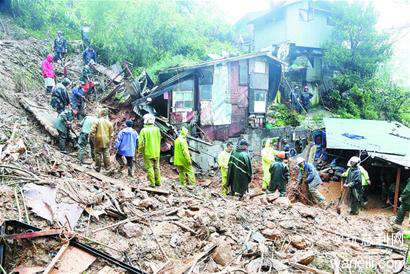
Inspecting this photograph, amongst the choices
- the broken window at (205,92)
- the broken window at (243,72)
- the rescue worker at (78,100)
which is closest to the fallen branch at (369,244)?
the rescue worker at (78,100)

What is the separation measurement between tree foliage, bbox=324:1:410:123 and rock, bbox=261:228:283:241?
18.6m

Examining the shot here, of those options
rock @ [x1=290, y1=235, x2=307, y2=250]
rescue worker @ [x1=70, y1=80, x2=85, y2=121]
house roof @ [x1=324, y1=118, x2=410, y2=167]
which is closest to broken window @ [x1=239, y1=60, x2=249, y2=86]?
house roof @ [x1=324, y1=118, x2=410, y2=167]

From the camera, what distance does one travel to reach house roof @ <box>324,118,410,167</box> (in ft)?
41.8

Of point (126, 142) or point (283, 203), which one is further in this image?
point (126, 142)

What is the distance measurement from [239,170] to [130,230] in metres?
4.13

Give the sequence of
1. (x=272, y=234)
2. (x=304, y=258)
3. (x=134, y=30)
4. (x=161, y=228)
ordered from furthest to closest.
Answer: (x=134, y=30) → (x=272, y=234) → (x=161, y=228) → (x=304, y=258)

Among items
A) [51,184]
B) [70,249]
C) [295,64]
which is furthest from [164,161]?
[295,64]

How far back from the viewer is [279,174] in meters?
9.84

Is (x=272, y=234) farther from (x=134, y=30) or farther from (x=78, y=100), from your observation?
(x=134, y=30)

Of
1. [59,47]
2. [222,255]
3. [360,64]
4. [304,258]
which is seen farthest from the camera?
[360,64]

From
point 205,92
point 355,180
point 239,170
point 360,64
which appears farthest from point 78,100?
point 360,64

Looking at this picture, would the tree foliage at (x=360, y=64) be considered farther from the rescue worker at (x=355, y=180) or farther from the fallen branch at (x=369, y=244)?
the fallen branch at (x=369, y=244)

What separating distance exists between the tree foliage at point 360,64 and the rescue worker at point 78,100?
17.3 m

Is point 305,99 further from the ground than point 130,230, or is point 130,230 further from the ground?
point 305,99
